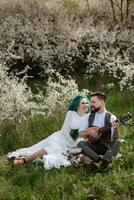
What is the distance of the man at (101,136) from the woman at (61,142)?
0.44m

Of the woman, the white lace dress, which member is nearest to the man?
the white lace dress

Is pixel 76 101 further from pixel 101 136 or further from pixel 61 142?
pixel 101 136

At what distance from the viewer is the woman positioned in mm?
11398

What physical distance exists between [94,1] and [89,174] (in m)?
15.7

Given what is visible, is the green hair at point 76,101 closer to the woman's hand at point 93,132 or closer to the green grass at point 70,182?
the woman's hand at point 93,132

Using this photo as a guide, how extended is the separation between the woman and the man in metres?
0.44

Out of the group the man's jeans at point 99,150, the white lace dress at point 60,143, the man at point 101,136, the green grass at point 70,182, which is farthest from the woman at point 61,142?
the man's jeans at point 99,150

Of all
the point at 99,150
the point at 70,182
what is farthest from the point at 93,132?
the point at 70,182

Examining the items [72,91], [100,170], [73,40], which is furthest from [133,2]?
[100,170]

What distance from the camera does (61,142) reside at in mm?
11758

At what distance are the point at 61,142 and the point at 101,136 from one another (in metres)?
1.44

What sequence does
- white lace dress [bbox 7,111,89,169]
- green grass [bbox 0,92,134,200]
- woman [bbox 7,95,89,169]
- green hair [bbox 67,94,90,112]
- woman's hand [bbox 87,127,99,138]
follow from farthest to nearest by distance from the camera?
1. green hair [bbox 67,94,90,112]
2. woman [bbox 7,95,89,169]
3. white lace dress [bbox 7,111,89,169]
4. woman's hand [bbox 87,127,99,138]
5. green grass [bbox 0,92,134,200]

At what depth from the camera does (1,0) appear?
2408cm

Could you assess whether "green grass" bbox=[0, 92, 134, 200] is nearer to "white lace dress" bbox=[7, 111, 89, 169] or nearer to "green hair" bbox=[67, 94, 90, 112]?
"white lace dress" bbox=[7, 111, 89, 169]
